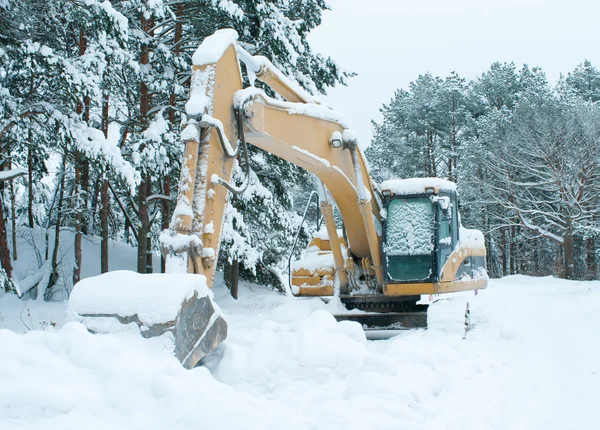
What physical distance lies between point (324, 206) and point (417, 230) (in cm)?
157

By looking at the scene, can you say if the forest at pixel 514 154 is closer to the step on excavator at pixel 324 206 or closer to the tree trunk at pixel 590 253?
the tree trunk at pixel 590 253

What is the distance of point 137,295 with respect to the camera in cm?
446

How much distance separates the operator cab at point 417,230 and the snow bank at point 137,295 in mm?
5137

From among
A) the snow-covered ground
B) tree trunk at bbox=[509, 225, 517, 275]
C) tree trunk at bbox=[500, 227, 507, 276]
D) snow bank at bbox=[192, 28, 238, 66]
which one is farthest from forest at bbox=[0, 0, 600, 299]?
tree trunk at bbox=[509, 225, 517, 275]

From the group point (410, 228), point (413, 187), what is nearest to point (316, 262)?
point (410, 228)

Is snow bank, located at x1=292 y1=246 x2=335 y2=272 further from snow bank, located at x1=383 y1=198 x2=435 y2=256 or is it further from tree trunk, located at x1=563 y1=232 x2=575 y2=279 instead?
tree trunk, located at x1=563 y1=232 x2=575 y2=279

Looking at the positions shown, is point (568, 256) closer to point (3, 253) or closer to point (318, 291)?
point (318, 291)

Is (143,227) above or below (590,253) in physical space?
above

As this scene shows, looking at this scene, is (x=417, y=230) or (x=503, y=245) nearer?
(x=417, y=230)

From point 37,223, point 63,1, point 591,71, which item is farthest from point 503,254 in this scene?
point 63,1

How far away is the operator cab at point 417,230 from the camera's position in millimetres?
9234

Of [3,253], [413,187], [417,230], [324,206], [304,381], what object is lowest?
[304,381]

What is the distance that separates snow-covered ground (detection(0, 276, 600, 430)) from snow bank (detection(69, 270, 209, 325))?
222 mm

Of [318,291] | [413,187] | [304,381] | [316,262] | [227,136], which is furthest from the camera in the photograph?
[316,262]
